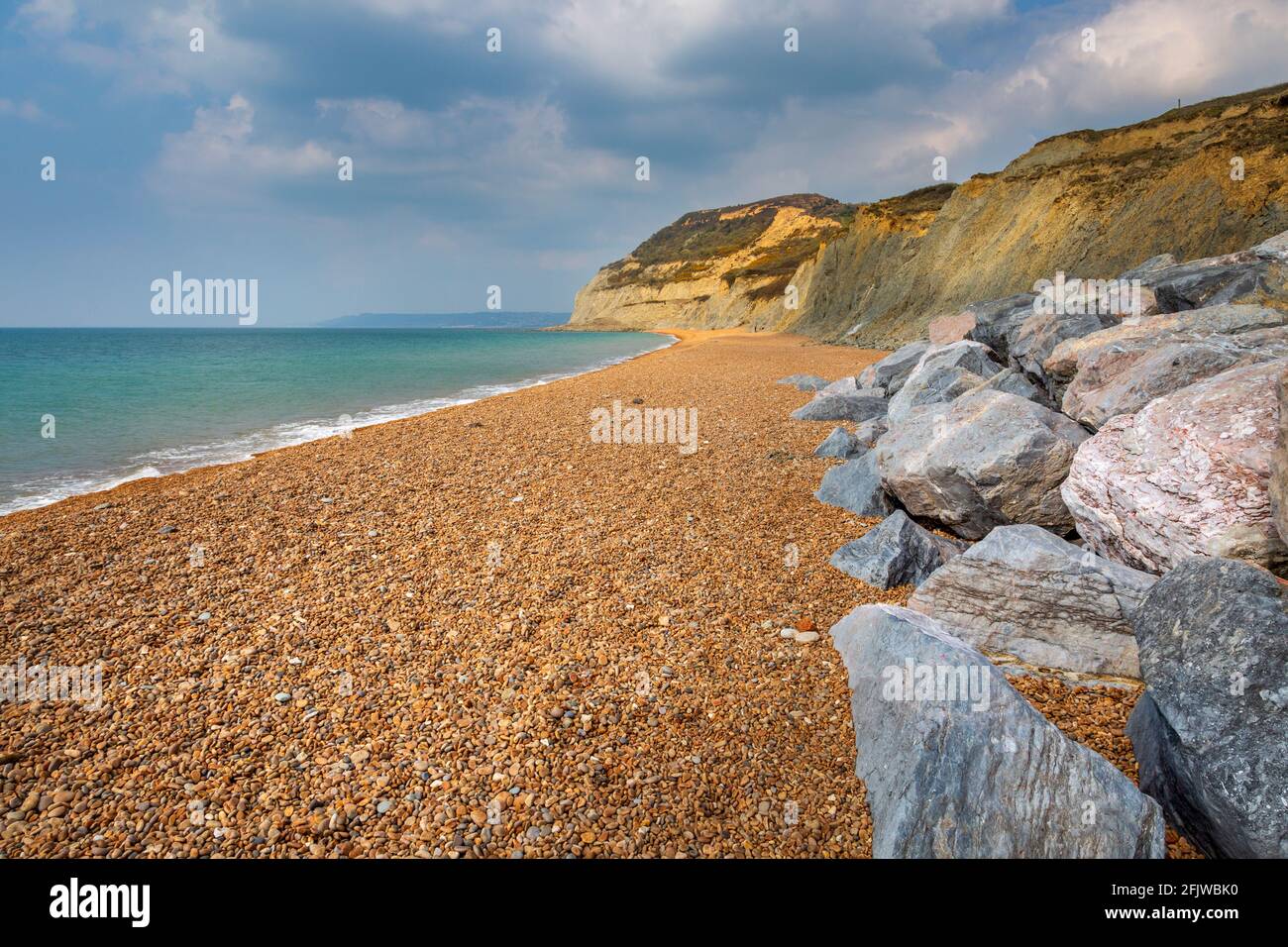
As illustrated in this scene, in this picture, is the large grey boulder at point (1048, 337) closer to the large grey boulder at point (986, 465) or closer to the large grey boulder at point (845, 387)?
the large grey boulder at point (986, 465)

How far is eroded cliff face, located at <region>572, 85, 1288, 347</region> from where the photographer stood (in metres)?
21.5

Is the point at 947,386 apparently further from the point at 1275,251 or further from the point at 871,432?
the point at 1275,251

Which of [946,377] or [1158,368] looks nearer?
[1158,368]

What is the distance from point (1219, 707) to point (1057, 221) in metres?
34.1

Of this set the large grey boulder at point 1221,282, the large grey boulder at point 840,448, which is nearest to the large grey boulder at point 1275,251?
the large grey boulder at point 1221,282

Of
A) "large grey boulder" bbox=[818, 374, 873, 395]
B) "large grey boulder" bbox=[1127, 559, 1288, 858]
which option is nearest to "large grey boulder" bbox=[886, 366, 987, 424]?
"large grey boulder" bbox=[818, 374, 873, 395]

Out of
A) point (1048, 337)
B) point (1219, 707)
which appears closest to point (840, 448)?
point (1048, 337)

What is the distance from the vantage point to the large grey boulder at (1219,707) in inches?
111

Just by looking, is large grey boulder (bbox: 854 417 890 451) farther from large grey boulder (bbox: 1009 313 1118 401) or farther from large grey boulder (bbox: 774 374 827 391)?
large grey boulder (bbox: 774 374 827 391)

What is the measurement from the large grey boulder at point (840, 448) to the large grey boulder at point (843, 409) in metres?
3.42

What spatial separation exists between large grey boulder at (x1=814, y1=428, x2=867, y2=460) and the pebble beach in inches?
83.1

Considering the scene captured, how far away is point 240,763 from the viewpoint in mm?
3877

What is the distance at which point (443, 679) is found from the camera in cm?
475

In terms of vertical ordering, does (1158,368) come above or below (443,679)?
above
